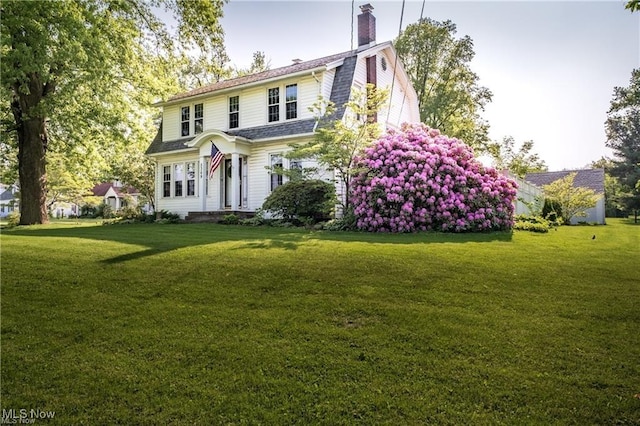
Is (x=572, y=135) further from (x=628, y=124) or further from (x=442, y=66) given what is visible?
(x=628, y=124)

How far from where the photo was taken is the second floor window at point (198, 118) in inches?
752

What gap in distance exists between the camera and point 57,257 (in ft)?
21.5

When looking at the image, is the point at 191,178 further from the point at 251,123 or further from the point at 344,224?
the point at 344,224

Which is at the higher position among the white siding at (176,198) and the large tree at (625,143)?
the large tree at (625,143)

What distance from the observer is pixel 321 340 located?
3.70 m

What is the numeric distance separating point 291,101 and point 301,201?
16.2ft

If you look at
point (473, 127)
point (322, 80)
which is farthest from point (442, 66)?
point (322, 80)

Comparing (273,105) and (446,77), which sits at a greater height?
(446,77)

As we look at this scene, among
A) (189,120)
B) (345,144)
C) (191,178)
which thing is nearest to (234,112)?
(189,120)

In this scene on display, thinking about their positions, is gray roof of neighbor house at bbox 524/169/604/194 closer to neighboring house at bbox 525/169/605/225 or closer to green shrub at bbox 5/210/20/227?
neighboring house at bbox 525/169/605/225

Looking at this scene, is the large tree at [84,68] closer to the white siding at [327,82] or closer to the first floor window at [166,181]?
the first floor window at [166,181]

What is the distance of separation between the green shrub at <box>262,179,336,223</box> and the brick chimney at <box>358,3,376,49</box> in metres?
7.58

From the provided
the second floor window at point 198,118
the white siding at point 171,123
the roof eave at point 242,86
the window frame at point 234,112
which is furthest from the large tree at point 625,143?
the white siding at point 171,123

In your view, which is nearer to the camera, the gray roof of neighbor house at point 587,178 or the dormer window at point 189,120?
the dormer window at point 189,120
